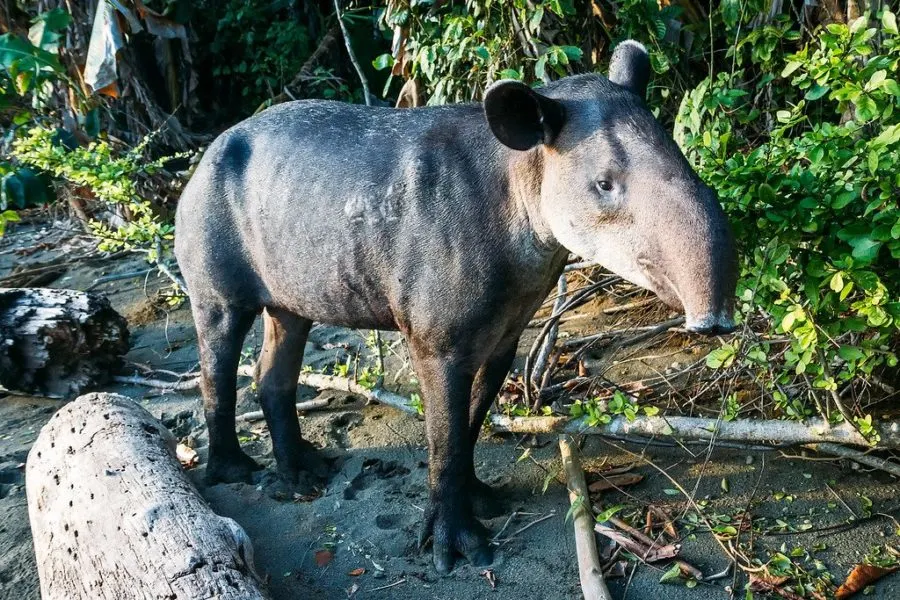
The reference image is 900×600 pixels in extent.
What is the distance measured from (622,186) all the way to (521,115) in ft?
1.48

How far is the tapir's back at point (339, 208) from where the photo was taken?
3262 mm

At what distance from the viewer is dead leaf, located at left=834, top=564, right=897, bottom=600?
3.17 metres

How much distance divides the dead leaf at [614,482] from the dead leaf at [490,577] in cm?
73

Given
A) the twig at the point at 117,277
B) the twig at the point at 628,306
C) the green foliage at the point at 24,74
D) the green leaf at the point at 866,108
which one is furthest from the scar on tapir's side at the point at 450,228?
the twig at the point at 117,277

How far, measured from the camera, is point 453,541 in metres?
3.62

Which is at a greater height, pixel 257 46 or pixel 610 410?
pixel 257 46

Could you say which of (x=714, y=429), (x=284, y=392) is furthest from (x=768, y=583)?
(x=284, y=392)

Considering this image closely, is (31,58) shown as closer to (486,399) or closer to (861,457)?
(486,399)

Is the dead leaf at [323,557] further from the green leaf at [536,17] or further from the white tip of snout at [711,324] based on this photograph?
the green leaf at [536,17]

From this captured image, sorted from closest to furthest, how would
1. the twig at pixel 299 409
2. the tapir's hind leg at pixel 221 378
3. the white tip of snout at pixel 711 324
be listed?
the white tip of snout at pixel 711 324, the tapir's hind leg at pixel 221 378, the twig at pixel 299 409

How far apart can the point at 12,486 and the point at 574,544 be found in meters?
3.06

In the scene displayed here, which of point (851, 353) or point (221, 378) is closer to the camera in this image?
point (851, 353)

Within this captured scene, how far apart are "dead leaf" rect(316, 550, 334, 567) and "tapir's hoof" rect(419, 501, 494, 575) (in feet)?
1.59

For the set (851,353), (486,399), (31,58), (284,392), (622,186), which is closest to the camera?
(622,186)
